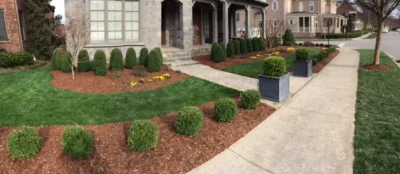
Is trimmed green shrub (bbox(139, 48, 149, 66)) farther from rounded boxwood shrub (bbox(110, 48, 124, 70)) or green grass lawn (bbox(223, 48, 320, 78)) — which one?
green grass lawn (bbox(223, 48, 320, 78))

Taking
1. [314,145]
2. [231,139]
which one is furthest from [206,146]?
[314,145]

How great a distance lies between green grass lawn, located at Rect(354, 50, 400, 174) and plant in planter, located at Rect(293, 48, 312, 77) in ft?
5.99

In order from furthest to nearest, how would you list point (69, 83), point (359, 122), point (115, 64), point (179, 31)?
point (179, 31) < point (115, 64) < point (69, 83) < point (359, 122)

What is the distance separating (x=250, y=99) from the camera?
7098 mm

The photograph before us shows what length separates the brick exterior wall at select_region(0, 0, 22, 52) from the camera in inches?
556

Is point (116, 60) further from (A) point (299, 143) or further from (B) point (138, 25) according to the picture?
(A) point (299, 143)

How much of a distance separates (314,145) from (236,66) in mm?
8150

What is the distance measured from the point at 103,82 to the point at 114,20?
383cm

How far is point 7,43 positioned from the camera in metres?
14.3

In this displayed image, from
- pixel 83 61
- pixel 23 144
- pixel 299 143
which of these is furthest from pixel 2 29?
pixel 299 143

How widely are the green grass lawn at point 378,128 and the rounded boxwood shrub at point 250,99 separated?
7.06 ft

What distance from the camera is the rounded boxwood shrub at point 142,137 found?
496 cm

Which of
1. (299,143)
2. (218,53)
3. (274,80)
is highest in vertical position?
(218,53)

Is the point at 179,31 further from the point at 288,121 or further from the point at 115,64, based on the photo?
the point at 288,121
